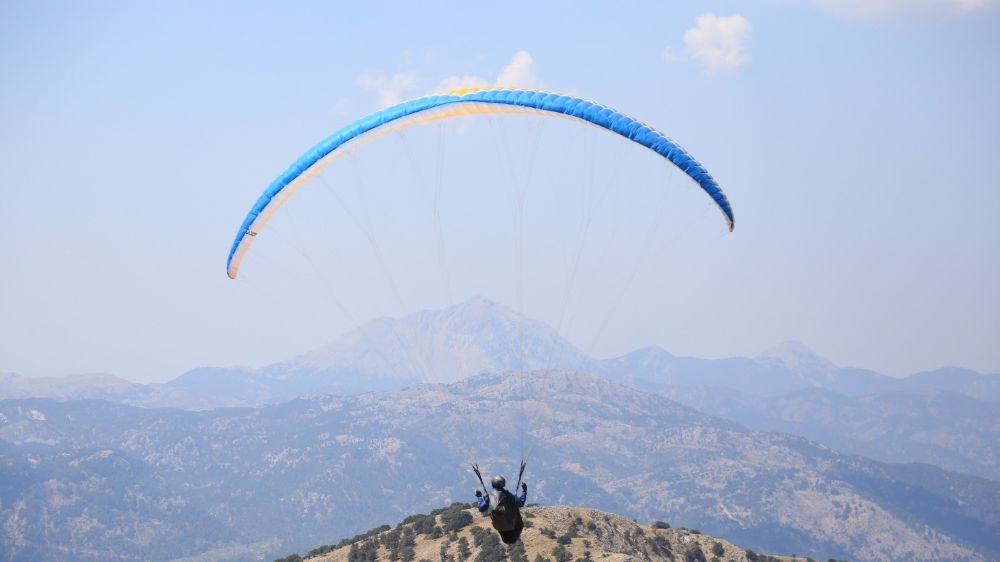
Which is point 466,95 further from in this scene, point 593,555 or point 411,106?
point 593,555

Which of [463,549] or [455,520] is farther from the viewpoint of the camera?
[455,520]

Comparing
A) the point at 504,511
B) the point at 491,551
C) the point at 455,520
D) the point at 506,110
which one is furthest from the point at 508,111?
the point at 455,520

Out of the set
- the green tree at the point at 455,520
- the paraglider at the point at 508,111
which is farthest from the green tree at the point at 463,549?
the paraglider at the point at 508,111

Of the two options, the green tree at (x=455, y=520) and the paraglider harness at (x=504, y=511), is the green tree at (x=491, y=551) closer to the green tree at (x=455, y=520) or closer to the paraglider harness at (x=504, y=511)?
the green tree at (x=455, y=520)

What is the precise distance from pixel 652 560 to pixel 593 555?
15307 mm

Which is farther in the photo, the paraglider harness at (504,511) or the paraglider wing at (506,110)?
the paraglider wing at (506,110)

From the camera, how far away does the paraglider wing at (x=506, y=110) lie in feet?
144

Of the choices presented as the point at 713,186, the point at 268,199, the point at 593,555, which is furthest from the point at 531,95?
the point at 593,555

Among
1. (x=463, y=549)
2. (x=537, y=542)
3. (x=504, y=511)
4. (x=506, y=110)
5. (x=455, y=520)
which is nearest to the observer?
(x=504, y=511)

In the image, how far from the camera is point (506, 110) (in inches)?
1759

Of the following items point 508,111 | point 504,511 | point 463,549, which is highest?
point 508,111

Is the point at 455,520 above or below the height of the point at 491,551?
above

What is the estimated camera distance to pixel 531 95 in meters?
44.1

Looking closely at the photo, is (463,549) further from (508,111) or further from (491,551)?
(508,111)
